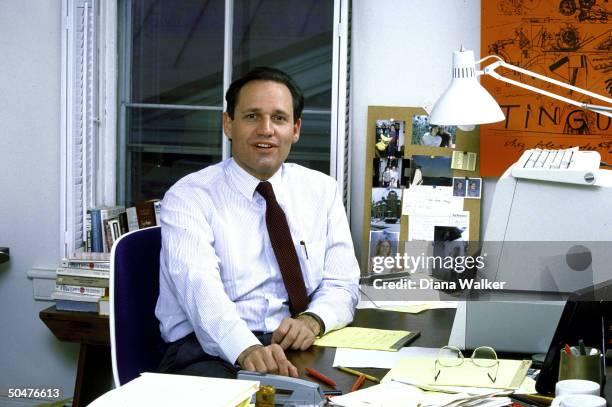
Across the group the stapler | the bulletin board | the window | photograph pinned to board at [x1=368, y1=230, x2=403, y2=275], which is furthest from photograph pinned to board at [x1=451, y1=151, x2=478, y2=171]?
the stapler

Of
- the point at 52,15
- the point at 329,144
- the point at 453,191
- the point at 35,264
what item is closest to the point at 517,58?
the point at 453,191

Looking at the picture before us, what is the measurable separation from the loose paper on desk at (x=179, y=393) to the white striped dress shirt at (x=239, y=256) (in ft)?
1.95

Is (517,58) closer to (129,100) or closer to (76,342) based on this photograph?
(129,100)

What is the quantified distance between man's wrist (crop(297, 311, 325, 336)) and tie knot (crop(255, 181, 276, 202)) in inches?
13.7

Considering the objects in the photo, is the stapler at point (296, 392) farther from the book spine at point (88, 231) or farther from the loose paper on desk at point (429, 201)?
the book spine at point (88, 231)

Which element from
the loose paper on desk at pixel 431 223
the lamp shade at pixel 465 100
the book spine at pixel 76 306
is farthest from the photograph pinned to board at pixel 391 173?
the book spine at pixel 76 306

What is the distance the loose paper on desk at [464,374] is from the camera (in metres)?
1.65

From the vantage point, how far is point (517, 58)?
3064mm

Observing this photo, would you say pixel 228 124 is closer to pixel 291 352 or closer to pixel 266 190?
pixel 266 190

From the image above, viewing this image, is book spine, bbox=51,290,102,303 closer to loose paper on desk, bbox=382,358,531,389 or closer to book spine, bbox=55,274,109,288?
book spine, bbox=55,274,109,288

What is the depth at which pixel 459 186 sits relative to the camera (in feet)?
10.4

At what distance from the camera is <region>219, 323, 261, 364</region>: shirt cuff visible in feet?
6.41

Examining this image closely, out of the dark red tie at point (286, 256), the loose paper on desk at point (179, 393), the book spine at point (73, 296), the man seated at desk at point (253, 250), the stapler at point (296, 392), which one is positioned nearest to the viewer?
the loose paper on desk at point (179, 393)

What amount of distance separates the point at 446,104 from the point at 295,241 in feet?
1.78
